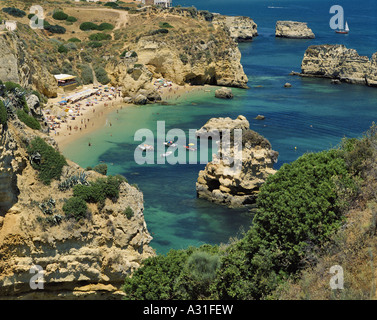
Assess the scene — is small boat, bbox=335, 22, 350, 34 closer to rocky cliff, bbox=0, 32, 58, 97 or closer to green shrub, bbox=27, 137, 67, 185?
rocky cliff, bbox=0, 32, 58, 97

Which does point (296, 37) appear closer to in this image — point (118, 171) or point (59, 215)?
point (118, 171)

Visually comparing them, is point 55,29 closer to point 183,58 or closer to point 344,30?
point 183,58

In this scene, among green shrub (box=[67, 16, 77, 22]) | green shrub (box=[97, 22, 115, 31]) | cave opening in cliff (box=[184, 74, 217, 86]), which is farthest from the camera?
green shrub (box=[67, 16, 77, 22])

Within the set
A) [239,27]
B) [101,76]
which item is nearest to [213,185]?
[101,76]

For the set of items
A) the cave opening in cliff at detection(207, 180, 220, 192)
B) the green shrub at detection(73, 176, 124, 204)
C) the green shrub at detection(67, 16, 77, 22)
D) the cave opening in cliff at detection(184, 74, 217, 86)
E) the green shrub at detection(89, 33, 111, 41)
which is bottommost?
the cave opening in cliff at detection(207, 180, 220, 192)

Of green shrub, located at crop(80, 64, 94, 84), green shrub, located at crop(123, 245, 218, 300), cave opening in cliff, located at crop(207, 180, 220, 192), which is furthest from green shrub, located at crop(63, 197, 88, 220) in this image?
green shrub, located at crop(80, 64, 94, 84)

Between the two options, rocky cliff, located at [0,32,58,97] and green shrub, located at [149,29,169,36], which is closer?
rocky cliff, located at [0,32,58,97]
